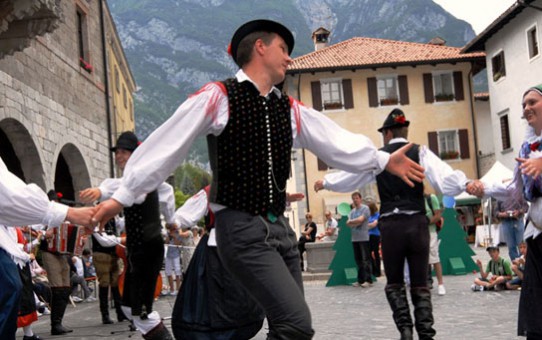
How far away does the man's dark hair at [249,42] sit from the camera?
427cm

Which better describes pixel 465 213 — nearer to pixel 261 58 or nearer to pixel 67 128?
pixel 67 128

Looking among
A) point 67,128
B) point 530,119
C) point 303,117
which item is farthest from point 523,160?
point 67,128

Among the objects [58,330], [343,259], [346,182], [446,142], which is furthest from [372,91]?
[346,182]

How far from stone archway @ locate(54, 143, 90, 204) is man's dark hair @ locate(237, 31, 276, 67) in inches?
645

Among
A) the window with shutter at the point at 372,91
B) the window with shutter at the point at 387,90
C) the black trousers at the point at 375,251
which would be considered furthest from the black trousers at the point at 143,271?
the window with shutter at the point at 387,90

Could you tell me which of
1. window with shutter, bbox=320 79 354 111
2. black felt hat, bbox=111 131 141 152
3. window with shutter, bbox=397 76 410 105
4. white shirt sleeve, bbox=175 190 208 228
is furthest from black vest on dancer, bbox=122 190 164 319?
window with shutter, bbox=397 76 410 105

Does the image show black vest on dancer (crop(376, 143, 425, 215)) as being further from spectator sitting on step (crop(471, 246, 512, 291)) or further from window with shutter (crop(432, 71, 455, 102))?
window with shutter (crop(432, 71, 455, 102))

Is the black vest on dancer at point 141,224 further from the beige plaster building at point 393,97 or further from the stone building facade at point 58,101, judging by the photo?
the beige plaster building at point 393,97

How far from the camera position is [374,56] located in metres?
41.9

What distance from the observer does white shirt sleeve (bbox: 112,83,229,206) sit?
3.86 meters

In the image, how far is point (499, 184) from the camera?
5.73 m

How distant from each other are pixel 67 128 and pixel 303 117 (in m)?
16.1

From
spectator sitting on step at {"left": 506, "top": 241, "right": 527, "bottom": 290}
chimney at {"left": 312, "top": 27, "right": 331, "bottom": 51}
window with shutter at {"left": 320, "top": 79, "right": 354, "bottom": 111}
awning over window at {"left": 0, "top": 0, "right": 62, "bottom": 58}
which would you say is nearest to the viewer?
spectator sitting on step at {"left": 506, "top": 241, "right": 527, "bottom": 290}

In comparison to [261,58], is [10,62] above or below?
above
